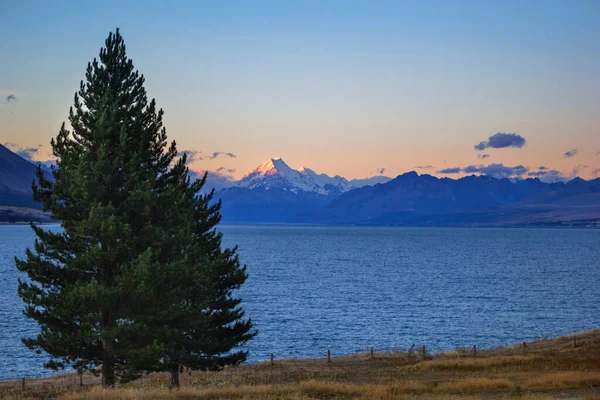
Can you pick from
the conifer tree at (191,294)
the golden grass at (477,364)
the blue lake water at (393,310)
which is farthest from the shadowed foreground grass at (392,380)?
the blue lake water at (393,310)

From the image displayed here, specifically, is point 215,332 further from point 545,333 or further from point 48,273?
point 545,333

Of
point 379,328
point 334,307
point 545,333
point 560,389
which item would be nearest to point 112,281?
point 560,389

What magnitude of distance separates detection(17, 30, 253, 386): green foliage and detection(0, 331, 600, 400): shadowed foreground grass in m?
2.60

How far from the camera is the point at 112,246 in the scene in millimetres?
32938

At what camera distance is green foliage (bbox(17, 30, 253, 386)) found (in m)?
32.1

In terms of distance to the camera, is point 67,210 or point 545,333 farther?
point 545,333

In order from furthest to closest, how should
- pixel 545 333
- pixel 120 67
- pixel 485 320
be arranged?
pixel 485 320, pixel 545 333, pixel 120 67

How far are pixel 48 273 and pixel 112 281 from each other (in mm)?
3469

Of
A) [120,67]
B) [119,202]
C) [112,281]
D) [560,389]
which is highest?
[120,67]

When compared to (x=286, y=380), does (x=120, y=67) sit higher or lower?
higher

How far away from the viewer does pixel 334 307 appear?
108812 millimetres

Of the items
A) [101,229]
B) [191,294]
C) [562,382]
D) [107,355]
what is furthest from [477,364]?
[101,229]

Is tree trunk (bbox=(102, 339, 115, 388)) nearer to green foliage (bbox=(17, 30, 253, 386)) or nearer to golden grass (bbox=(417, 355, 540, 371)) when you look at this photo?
green foliage (bbox=(17, 30, 253, 386))

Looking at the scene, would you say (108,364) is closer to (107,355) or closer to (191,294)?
(107,355)
